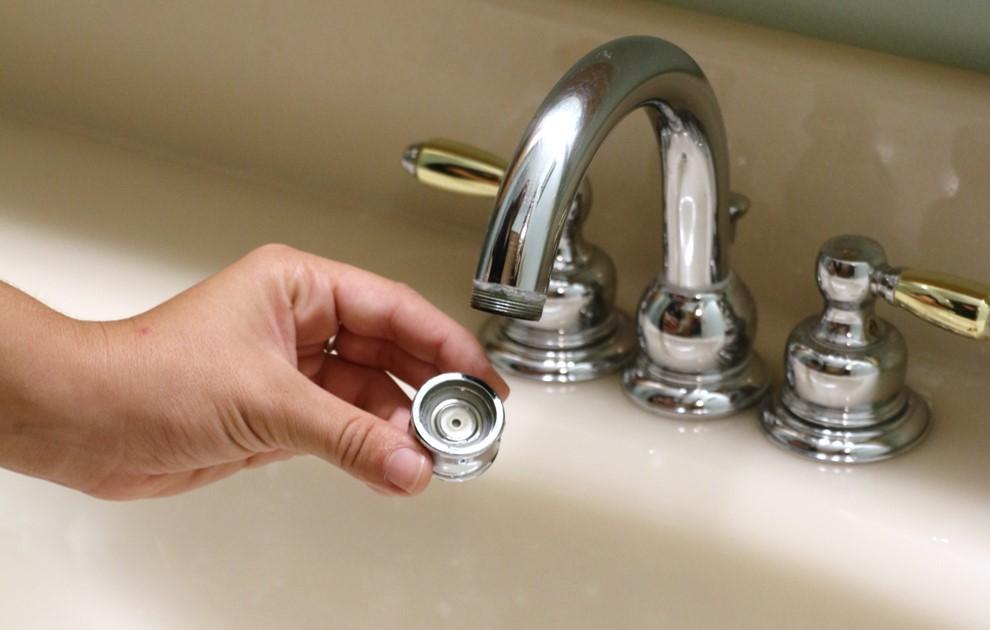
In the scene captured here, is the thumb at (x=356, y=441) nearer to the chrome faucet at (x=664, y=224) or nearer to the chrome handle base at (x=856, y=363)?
the chrome faucet at (x=664, y=224)

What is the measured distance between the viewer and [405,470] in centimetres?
52

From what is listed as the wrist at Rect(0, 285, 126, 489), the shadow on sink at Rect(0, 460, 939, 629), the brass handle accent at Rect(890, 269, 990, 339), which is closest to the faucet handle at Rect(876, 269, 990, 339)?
the brass handle accent at Rect(890, 269, 990, 339)

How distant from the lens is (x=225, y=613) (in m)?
0.67

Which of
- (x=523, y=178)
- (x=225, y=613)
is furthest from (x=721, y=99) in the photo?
(x=225, y=613)

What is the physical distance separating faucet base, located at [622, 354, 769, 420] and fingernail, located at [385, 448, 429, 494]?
0.16 metres

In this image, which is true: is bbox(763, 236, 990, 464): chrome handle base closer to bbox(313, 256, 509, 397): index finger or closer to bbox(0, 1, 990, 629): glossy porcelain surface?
bbox(0, 1, 990, 629): glossy porcelain surface

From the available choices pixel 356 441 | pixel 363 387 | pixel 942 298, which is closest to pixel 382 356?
pixel 363 387

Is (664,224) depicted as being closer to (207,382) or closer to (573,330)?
(573,330)

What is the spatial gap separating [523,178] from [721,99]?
0.70ft

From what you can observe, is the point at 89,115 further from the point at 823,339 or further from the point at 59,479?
the point at 823,339

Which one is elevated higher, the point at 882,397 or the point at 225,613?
the point at 882,397

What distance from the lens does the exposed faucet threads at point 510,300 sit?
18.4 inches

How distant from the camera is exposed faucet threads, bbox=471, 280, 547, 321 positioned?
47cm

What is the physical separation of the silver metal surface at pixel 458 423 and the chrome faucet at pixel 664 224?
0.07 meters
